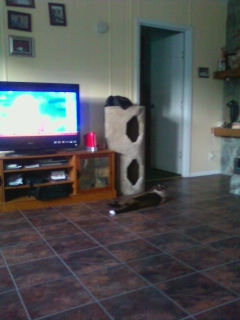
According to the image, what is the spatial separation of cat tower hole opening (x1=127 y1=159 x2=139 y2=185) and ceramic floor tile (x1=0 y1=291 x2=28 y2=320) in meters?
2.34

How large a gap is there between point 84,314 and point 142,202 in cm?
180

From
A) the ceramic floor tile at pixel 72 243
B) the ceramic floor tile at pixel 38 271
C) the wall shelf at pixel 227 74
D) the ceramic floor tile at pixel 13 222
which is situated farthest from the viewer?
the wall shelf at pixel 227 74

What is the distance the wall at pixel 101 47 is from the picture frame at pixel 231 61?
0.67 ft

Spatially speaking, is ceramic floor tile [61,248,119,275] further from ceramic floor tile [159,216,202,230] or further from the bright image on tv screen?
the bright image on tv screen

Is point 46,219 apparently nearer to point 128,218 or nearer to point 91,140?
point 128,218

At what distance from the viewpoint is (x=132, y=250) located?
2197 millimetres

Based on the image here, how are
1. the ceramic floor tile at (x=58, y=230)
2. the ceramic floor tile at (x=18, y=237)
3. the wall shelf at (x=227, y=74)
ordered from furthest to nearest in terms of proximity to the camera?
the wall shelf at (x=227, y=74) → the ceramic floor tile at (x=58, y=230) → the ceramic floor tile at (x=18, y=237)

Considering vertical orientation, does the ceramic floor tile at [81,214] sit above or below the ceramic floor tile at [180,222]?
below

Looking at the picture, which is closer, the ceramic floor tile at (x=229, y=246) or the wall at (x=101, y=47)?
the ceramic floor tile at (x=229, y=246)

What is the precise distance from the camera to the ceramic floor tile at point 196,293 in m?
1.57

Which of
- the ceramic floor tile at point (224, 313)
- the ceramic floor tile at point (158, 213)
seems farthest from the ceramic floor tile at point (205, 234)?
the ceramic floor tile at point (224, 313)

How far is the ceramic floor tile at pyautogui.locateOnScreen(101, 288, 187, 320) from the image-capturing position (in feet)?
4.83

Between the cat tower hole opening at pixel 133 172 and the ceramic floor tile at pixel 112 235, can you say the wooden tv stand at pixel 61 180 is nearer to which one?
the cat tower hole opening at pixel 133 172

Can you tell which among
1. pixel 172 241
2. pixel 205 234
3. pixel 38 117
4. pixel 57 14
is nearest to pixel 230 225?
pixel 205 234
